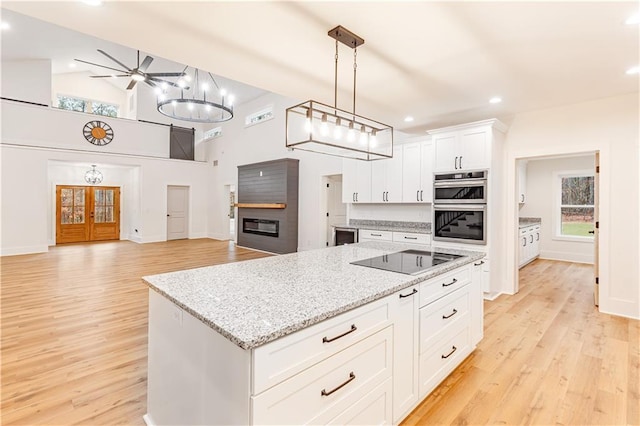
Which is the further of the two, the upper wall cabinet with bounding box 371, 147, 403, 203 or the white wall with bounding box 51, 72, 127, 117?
the white wall with bounding box 51, 72, 127, 117

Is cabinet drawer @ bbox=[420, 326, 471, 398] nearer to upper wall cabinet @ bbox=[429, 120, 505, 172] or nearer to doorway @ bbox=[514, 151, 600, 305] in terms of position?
upper wall cabinet @ bbox=[429, 120, 505, 172]

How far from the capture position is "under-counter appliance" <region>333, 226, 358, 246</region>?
5.80 metres

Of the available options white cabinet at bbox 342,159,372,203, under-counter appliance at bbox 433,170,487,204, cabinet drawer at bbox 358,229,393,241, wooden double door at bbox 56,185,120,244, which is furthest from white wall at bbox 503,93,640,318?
wooden double door at bbox 56,185,120,244

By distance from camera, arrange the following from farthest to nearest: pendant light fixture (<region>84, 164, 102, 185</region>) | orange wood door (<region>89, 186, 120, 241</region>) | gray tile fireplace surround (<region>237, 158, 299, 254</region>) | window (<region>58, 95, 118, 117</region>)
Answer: orange wood door (<region>89, 186, 120, 241</region>)
pendant light fixture (<region>84, 164, 102, 185</region>)
window (<region>58, 95, 118, 117</region>)
gray tile fireplace surround (<region>237, 158, 299, 254</region>)

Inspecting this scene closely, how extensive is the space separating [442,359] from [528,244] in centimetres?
571

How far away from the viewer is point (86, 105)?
31.3ft

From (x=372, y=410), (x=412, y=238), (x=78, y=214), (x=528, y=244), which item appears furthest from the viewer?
(x=78, y=214)

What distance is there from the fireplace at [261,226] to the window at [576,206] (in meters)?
6.89

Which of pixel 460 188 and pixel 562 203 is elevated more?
pixel 460 188

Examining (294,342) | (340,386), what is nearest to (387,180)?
(340,386)

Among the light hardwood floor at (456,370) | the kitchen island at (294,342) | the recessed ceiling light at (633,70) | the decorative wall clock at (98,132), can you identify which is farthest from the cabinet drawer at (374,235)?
the decorative wall clock at (98,132)

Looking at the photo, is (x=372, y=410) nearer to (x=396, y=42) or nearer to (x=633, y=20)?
(x=396, y=42)

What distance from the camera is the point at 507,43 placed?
8.48 ft

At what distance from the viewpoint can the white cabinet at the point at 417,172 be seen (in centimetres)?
488
